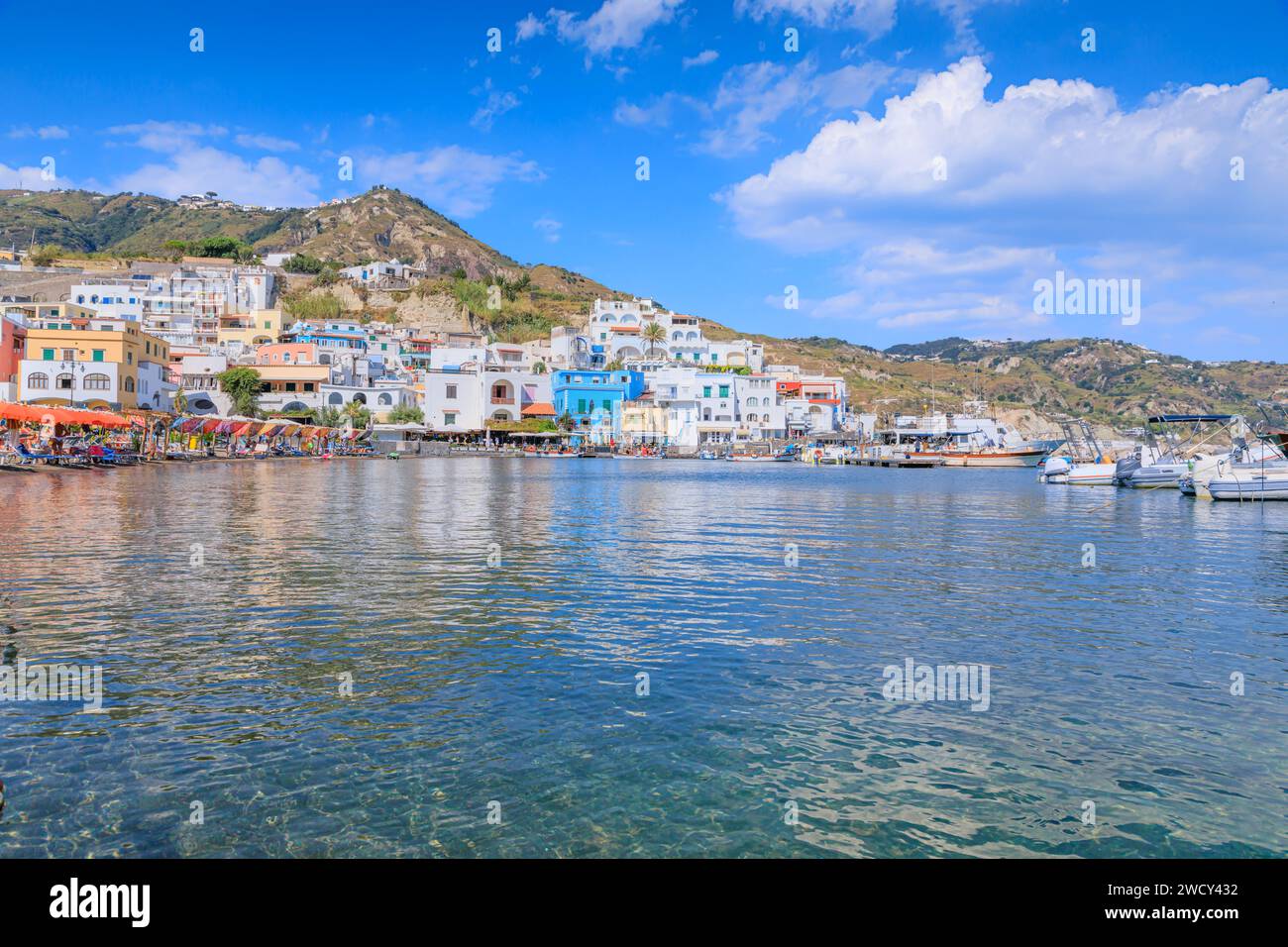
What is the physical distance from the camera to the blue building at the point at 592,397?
124m

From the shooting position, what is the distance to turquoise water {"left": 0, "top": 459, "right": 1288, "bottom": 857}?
7.52 meters

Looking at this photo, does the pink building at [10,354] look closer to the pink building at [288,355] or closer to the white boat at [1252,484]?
the pink building at [288,355]

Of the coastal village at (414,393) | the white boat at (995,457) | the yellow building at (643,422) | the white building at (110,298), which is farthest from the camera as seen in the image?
the yellow building at (643,422)

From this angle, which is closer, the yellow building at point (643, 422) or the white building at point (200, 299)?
the white building at point (200, 299)

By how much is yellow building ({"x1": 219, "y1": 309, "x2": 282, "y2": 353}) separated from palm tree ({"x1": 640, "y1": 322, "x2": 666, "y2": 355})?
5856 centimetres

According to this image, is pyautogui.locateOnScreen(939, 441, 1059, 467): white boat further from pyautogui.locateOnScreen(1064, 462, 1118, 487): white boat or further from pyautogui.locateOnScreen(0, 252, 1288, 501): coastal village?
pyautogui.locateOnScreen(1064, 462, 1118, 487): white boat

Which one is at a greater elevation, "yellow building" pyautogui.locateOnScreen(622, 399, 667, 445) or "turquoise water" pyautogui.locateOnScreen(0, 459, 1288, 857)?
"yellow building" pyautogui.locateOnScreen(622, 399, 667, 445)

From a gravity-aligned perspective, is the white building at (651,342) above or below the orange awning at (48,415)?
above

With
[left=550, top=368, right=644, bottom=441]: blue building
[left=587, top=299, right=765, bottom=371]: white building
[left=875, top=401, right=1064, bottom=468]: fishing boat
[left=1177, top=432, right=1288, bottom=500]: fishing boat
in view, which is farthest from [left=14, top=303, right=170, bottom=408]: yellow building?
[left=875, top=401, right=1064, bottom=468]: fishing boat

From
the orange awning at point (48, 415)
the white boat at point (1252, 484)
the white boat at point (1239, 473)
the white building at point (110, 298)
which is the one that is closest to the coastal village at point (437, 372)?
the white building at point (110, 298)

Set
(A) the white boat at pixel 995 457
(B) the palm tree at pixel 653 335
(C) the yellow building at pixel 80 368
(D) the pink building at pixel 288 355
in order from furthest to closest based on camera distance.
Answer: (B) the palm tree at pixel 653 335 → (A) the white boat at pixel 995 457 → (D) the pink building at pixel 288 355 → (C) the yellow building at pixel 80 368

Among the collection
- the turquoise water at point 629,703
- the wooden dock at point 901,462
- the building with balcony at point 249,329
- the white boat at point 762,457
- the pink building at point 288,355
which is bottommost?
the turquoise water at point 629,703

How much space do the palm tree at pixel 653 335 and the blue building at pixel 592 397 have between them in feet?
67.5
